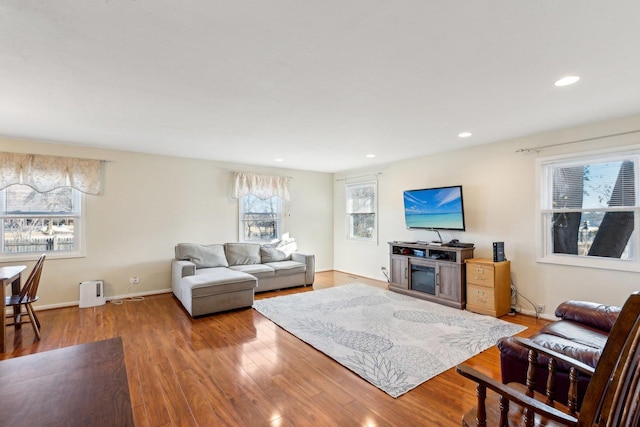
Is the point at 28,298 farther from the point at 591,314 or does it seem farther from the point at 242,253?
the point at 591,314

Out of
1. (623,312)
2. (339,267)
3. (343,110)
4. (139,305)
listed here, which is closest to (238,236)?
(139,305)

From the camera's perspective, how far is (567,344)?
1923 millimetres

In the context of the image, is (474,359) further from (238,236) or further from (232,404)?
(238,236)

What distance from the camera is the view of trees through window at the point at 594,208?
129 inches

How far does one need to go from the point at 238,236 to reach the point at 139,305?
6.72 ft

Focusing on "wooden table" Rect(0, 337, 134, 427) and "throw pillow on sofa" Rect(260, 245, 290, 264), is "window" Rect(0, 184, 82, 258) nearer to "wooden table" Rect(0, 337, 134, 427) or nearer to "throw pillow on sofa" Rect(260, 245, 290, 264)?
"throw pillow on sofa" Rect(260, 245, 290, 264)

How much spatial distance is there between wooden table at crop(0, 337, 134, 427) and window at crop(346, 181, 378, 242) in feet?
17.8

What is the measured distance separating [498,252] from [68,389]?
14.6ft

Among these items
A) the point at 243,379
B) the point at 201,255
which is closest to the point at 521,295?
the point at 243,379

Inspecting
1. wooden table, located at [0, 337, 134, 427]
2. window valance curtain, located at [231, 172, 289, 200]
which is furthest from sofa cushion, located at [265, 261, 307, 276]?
wooden table, located at [0, 337, 134, 427]

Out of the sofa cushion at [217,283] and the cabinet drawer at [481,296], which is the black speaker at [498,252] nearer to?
the cabinet drawer at [481,296]

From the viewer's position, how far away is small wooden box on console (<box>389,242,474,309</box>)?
4215 mm

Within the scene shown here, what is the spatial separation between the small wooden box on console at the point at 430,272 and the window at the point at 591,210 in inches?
41.4

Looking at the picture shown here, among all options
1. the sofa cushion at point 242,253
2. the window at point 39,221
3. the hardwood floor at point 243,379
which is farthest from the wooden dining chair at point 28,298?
the sofa cushion at point 242,253
